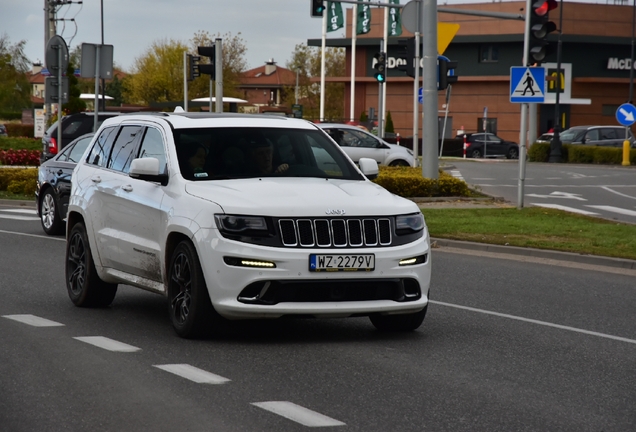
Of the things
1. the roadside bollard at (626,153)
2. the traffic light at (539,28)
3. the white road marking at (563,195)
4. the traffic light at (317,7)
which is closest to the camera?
the traffic light at (539,28)

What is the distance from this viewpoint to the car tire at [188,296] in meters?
8.27

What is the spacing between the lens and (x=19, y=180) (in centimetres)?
2745

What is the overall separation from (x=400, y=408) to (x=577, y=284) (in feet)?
22.7

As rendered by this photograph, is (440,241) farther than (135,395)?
Yes

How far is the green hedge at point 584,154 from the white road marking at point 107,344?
134ft

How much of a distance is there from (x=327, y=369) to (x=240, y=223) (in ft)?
4.11

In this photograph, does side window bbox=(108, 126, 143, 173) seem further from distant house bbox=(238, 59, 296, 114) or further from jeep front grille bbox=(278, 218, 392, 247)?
distant house bbox=(238, 59, 296, 114)

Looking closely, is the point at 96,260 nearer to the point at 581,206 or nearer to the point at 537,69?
the point at 537,69

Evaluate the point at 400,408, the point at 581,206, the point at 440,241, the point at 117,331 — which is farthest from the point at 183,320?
the point at 581,206

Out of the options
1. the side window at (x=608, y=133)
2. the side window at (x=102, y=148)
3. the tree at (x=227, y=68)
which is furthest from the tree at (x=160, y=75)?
the side window at (x=102, y=148)

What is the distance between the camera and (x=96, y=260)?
1007 centimetres

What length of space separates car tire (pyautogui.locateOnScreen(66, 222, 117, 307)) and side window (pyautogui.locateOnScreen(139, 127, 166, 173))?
1080 millimetres

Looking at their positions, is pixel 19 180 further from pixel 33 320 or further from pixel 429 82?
pixel 33 320

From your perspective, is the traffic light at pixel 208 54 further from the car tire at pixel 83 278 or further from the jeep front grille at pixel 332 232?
the jeep front grille at pixel 332 232
